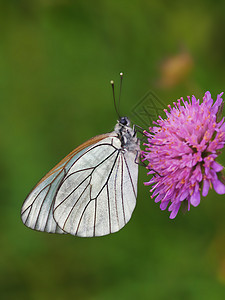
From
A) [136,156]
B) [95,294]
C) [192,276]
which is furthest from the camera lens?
[95,294]

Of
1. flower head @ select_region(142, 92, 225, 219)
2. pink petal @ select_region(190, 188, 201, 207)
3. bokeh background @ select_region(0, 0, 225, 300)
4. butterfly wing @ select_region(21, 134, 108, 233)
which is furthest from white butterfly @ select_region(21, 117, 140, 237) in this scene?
bokeh background @ select_region(0, 0, 225, 300)

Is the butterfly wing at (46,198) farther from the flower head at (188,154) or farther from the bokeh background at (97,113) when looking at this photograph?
the bokeh background at (97,113)

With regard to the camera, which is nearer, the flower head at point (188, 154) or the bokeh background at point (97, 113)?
the flower head at point (188, 154)

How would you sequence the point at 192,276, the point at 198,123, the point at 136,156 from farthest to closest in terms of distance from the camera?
1. the point at 192,276
2. the point at 136,156
3. the point at 198,123

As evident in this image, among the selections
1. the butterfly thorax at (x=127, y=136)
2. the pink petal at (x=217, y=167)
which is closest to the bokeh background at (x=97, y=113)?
the butterfly thorax at (x=127, y=136)
